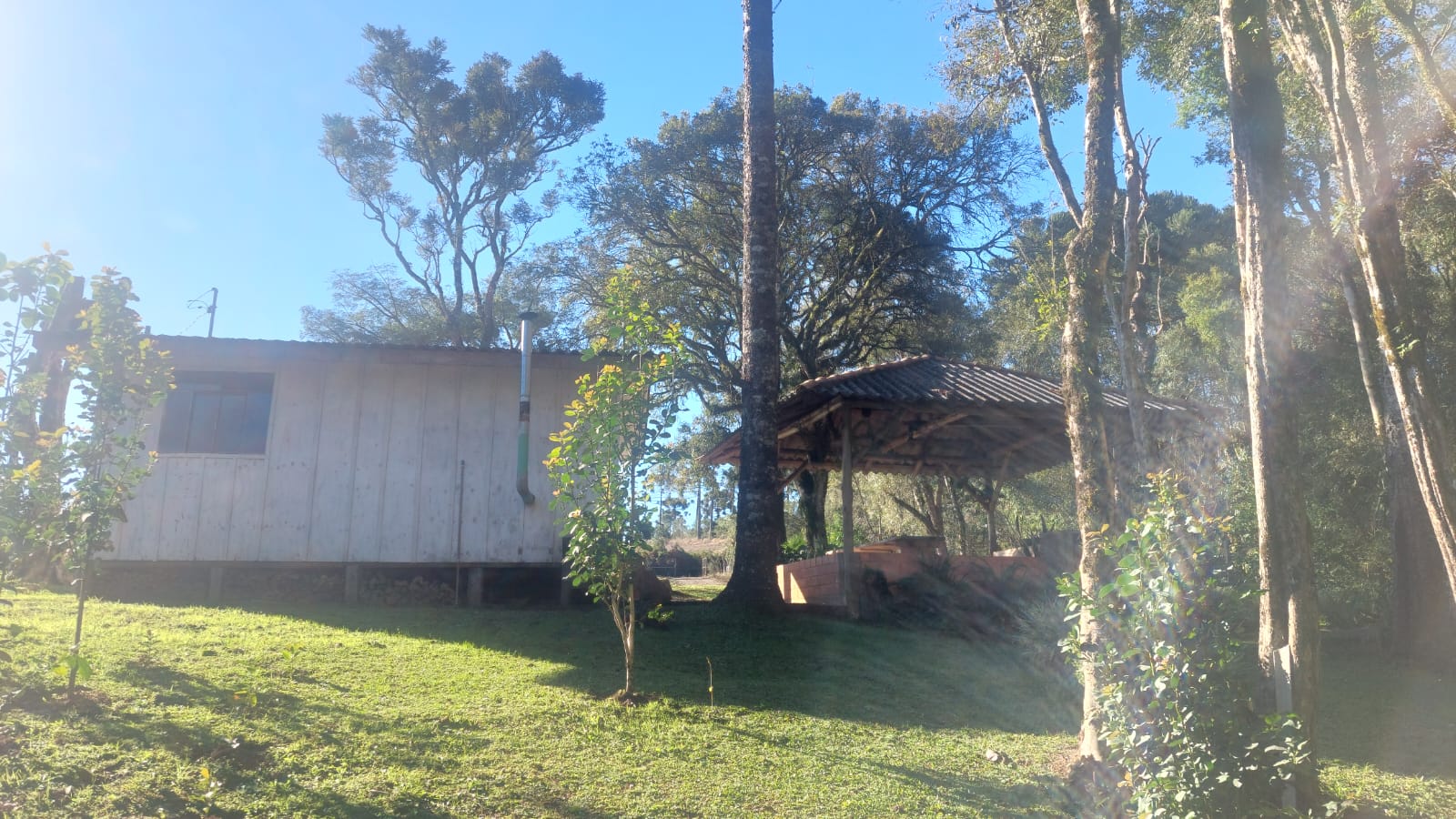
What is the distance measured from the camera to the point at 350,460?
10.7 metres

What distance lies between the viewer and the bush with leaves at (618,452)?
603 cm

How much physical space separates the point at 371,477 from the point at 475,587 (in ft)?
5.63

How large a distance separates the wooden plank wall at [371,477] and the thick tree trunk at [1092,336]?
20.6 feet

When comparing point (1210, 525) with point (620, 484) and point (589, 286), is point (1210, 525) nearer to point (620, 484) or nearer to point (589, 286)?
point (620, 484)

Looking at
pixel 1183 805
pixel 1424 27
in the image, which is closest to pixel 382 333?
pixel 1424 27

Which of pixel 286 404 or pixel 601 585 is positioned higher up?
pixel 286 404

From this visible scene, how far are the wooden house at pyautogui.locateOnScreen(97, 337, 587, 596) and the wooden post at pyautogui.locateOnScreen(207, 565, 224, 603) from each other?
42mm

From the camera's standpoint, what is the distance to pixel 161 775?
4348 millimetres

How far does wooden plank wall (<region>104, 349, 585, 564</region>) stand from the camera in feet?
34.2

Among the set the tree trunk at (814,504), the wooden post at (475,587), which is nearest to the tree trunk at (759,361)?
the wooden post at (475,587)

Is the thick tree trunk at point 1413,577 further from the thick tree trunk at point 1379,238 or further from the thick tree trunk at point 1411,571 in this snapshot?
the thick tree trunk at point 1379,238

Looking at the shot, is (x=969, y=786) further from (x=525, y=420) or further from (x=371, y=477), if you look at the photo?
(x=371, y=477)

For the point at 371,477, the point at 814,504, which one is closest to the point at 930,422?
the point at 371,477

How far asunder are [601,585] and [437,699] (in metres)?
1.25
